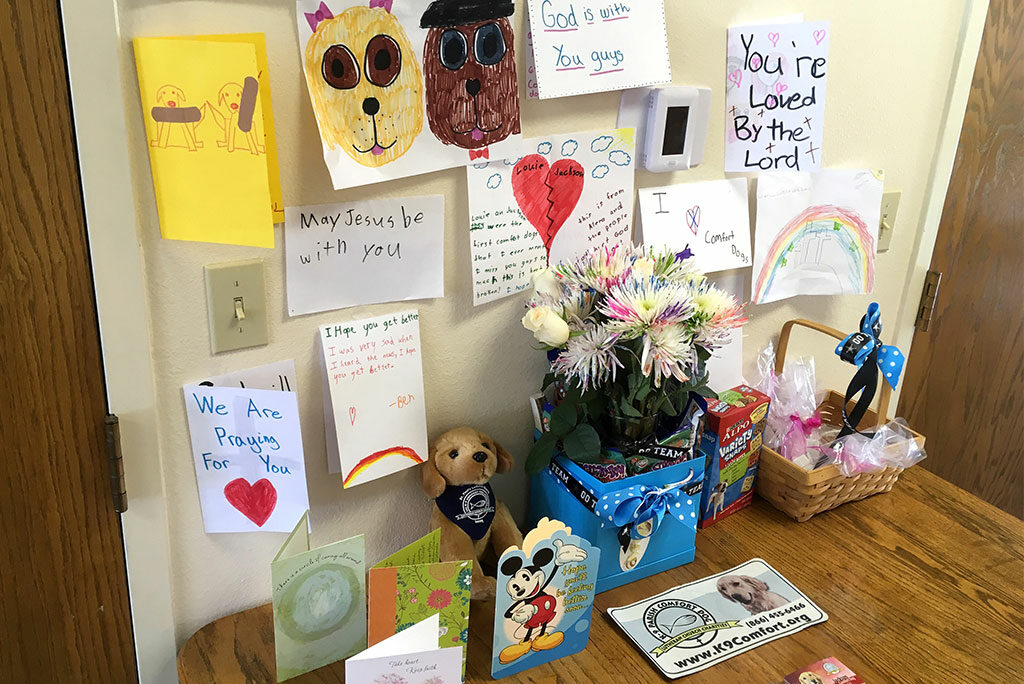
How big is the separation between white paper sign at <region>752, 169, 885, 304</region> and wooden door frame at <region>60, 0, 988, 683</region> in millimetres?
887

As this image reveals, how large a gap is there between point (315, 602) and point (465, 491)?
0.82ft

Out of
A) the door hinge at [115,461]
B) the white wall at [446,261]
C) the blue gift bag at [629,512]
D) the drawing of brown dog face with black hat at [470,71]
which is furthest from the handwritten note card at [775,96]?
the door hinge at [115,461]

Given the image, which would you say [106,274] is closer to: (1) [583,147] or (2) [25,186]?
(2) [25,186]

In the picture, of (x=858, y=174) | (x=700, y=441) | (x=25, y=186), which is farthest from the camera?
(x=858, y=174)

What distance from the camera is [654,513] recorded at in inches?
43.8

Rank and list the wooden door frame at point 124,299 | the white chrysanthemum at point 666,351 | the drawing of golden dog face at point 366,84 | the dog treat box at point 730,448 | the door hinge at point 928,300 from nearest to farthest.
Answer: the wooden door frame at point 124,299, the drawing of golden dog face at point 366,84, the white chrysanthemum at point 666,351, the dog treat box at point 730,448, the door hinge at point 928,300

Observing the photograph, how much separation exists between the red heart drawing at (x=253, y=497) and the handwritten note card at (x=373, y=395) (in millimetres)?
86

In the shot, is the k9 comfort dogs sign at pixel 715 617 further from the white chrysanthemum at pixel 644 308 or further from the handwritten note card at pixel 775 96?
the handwritten note card at pixel 775 96

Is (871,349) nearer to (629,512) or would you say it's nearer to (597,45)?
(629,512)

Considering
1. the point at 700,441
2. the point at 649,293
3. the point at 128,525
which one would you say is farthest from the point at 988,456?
the point at 128,525

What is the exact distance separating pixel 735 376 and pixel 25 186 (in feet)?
3.36

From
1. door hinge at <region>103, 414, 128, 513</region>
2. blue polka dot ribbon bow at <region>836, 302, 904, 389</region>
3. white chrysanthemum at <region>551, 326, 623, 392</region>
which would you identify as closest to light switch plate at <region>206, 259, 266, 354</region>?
door hinge at <region>103, 414, 128, 513</region>

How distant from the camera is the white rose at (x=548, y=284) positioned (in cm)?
108

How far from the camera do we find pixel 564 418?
1.11 meters
